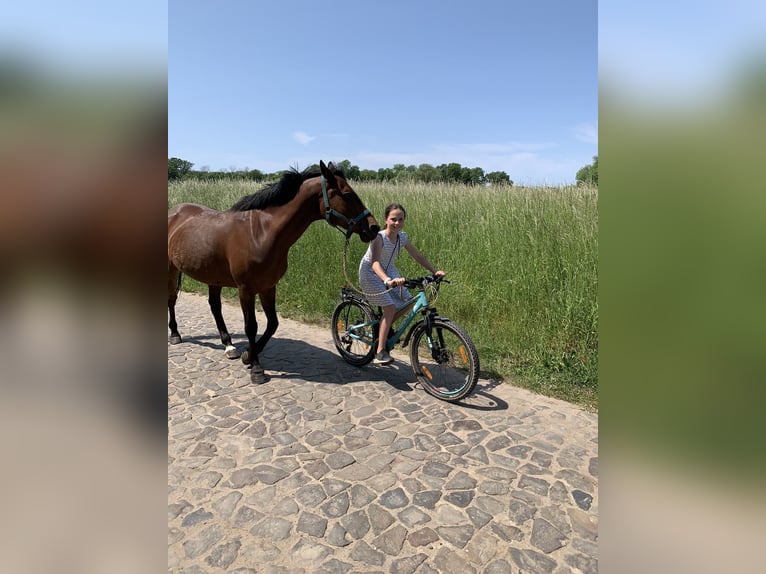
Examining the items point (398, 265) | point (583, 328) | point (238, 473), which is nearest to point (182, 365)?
point (238, 473)

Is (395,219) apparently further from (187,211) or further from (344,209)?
(187,211)

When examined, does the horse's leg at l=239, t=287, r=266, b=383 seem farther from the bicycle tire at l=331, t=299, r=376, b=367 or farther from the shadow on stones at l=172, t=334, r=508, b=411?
the bicycle tire at l=331, t=299, r=376, b=367

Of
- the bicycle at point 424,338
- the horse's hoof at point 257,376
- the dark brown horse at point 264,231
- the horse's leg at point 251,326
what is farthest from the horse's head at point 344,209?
the horse's hoof at point 257,376

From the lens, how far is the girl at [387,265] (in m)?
4.33

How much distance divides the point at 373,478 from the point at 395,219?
2435mm

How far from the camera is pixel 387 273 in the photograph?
4.57 metres

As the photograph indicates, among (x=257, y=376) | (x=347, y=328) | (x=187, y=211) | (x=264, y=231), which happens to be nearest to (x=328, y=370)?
(x=347, y=328)

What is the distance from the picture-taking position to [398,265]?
7.54m

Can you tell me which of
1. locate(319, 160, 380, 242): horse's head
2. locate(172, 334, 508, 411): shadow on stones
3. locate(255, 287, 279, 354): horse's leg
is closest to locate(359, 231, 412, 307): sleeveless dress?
locate(319, 160, 380, 242): horse's head

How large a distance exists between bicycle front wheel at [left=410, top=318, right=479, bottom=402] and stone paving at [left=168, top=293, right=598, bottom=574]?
6.0 inches
